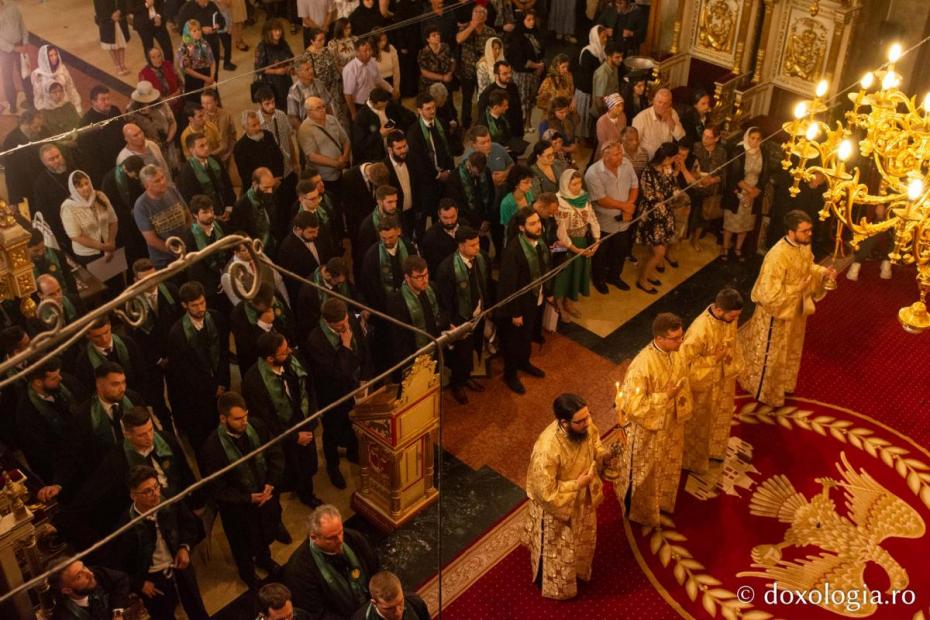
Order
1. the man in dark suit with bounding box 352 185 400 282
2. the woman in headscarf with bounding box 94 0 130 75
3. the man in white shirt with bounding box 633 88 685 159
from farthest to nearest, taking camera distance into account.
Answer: the woman in headscarf with bounding box 94 0 130 75, the man in white shirt with bounding box 633 88 685 159, the man in dark suit with bounding box 352 185 400 282

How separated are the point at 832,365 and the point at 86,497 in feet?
19.5

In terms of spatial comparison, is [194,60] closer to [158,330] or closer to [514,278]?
[158,330]

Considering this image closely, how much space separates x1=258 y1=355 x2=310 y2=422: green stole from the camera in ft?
23.2

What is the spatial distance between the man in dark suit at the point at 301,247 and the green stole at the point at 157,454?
2.00 metres

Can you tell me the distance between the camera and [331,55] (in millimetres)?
10977

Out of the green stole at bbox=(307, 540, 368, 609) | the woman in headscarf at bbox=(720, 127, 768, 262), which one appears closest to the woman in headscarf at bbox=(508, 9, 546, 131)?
the woman in headscarf at bbox=(720, 127, 768, 262)

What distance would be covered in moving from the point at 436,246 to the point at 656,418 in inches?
99.2

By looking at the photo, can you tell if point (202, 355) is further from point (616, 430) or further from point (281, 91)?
point (281, 91)

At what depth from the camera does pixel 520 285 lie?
863 centimetres

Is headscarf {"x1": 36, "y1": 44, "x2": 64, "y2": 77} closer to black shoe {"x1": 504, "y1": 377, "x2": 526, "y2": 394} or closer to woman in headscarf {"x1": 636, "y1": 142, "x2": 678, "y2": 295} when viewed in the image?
black shoe {"x1": 504, "y1": 377, "x2": 526, "y2": 394}

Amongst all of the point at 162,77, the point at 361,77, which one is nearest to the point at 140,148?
the point at 162,77

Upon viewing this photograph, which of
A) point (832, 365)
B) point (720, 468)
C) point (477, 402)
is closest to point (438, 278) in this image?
point (477, 402)

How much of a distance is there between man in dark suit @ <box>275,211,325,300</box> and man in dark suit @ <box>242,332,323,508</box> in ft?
3.95

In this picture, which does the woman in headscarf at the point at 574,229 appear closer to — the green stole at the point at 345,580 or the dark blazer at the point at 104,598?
the green stole at the point at 345,580
